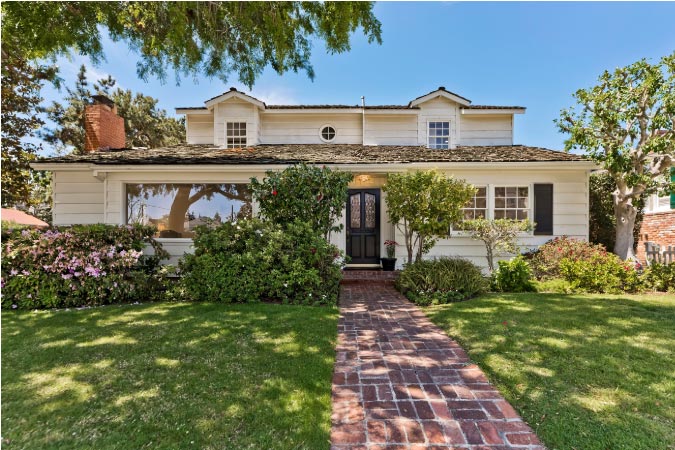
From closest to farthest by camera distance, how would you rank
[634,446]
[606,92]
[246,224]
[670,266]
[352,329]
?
1. [634,446]
2. [352,329]
3. [246,224]
4. [670,266]
5. [606,92]

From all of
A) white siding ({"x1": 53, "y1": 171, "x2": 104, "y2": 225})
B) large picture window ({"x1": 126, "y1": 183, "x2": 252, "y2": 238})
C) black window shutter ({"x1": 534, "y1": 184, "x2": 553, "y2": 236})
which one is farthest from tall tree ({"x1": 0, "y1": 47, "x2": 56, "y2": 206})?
black window shutter ({"x1": 534, "y1": 184, "x2": 553, "y2": 236})

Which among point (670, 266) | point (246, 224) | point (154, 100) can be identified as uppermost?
point (154, 100)

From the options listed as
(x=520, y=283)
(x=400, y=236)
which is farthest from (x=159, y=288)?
(x=520, y=283)

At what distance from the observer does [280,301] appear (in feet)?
20.1

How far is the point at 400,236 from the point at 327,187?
389 centimetres

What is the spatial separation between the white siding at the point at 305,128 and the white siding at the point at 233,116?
0.51 metres

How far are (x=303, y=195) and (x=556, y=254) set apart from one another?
23.4 feet

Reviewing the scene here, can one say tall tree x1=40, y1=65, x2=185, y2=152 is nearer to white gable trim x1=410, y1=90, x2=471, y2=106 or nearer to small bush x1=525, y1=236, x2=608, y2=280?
white gable trim x1=410, y1=90, x2=471, y2=106

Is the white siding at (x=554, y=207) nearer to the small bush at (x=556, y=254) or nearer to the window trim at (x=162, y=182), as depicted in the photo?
the small bush at (x=556, y=254)

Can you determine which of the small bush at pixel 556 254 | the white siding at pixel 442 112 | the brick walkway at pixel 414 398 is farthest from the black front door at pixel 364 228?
the brick walkway at pixel 414 398

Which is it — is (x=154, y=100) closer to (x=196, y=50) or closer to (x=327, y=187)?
(x=196, y=50)

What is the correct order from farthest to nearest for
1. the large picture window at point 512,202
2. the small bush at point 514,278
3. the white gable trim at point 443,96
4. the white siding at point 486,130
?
the white siding at point 486,130
the white gable trim at point 443,96
the large picture window at point 512,202
the small bush at point 514,278

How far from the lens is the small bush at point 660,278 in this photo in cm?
677

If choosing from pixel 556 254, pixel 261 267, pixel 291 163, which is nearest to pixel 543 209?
pixel 556 254
